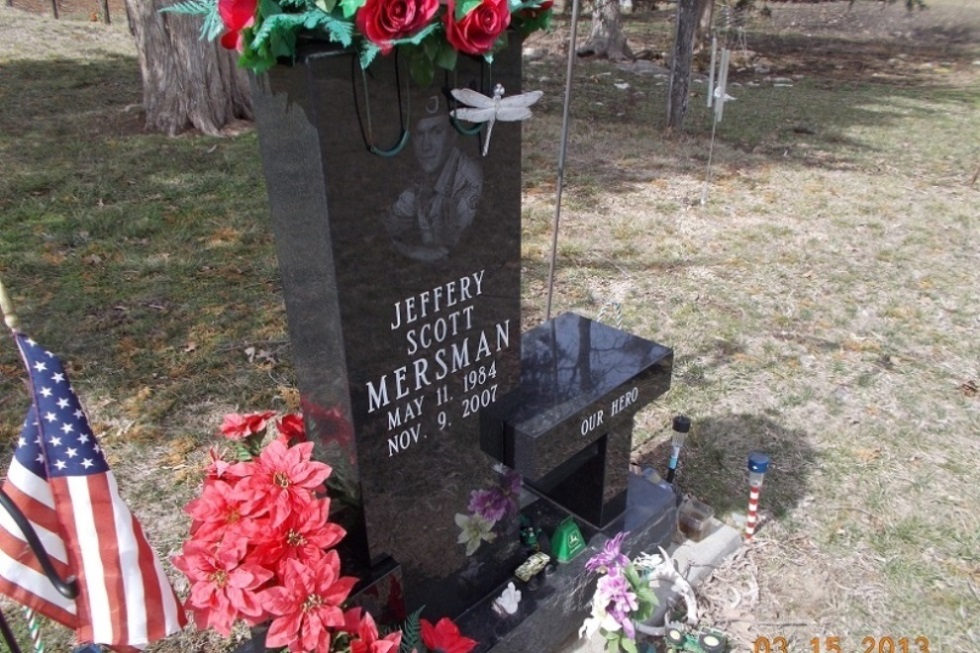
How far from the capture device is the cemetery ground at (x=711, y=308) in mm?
3430

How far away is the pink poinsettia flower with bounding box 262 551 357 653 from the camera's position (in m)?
2.01

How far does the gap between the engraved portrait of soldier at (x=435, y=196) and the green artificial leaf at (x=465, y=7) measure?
0.29 metres

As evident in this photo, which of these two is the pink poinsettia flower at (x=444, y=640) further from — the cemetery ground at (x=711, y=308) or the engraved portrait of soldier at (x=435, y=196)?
the engraved portrait of soldier at (x=435, y=196)

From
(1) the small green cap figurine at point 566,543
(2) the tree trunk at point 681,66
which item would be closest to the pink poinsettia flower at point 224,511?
(1) the small green cap figurine at point 566,543

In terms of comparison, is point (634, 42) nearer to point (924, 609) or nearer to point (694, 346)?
point (694, 346)

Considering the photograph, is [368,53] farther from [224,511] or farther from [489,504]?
[489,504]

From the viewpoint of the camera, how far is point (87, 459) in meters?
1.84

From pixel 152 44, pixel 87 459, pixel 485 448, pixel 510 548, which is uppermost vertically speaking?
pixel 152 44

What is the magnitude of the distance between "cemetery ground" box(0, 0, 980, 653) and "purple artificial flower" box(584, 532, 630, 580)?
2.00ft

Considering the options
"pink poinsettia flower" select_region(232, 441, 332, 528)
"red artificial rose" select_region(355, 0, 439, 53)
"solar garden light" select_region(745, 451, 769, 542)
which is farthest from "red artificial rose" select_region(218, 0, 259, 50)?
"solar garden light" select_region(745, 451, 769, 542)

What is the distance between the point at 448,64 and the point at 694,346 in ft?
11.3

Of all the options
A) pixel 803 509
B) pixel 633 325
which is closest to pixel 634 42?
pixel 633 325

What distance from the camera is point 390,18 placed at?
1.83 m
